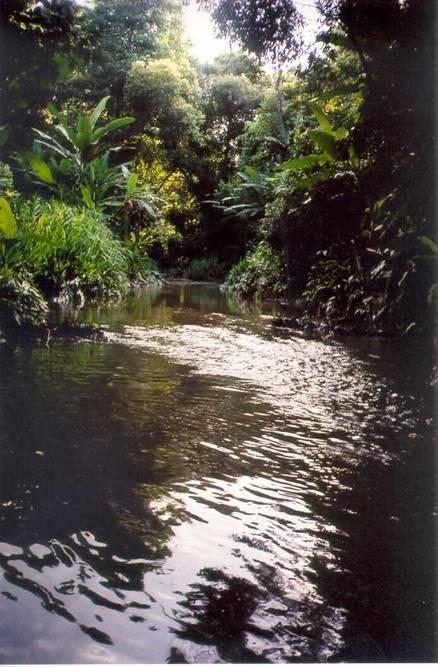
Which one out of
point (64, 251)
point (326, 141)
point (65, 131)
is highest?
point (65, 131)

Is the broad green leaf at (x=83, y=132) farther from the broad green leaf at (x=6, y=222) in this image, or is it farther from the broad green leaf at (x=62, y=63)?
the broad green leaf at (x=62, y=63)

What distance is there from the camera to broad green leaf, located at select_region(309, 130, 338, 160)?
691cm

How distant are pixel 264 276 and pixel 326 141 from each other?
4852 mm

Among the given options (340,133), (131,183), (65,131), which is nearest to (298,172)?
(340,133)

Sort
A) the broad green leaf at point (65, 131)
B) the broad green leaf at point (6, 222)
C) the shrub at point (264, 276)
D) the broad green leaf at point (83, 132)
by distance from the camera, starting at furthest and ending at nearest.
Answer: the shrub at point (264, 276)
the broad green leaf at point (83, 132)
the broad green leaf at point (65, 131)
the broad green leaf at point (6, 222)

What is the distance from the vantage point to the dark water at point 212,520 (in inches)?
45.4

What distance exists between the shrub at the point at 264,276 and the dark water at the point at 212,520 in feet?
25.2

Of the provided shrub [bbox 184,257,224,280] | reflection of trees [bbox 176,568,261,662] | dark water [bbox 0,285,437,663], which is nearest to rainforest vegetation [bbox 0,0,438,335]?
dark water [bbox 0,285,437,663]

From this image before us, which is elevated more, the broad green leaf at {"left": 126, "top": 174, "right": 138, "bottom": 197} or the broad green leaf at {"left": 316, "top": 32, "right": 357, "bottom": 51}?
the broad green leaf at {"left": 316, "top": 32, "right": 357, "bottom": 51}

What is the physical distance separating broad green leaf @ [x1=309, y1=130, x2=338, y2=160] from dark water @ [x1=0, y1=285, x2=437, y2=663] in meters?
4.39

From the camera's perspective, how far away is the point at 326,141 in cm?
706

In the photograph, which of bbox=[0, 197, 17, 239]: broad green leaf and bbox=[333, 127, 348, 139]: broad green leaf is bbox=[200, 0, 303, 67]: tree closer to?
bbox=[333, 127, 348, 139]: broad green leaf

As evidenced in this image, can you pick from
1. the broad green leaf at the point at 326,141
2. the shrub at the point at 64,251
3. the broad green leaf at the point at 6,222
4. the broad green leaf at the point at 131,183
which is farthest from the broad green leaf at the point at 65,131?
the broad green leaf at the point at 6,222

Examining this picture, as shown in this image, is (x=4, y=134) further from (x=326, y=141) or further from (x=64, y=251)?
(x=326, y=141)
